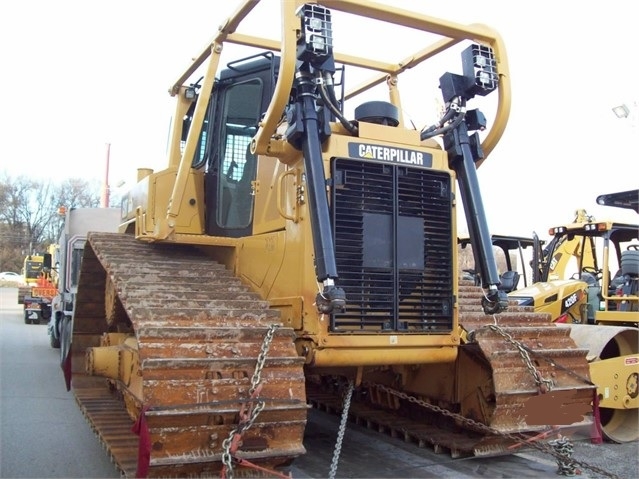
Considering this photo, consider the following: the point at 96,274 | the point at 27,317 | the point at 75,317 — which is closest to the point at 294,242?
the point at 96,274

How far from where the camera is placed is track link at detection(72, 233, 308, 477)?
377 centimetres

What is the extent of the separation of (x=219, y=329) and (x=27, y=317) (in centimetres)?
2011

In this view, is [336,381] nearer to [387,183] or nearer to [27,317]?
[387,183]

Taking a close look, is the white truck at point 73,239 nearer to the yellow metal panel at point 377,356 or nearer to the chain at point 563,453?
the yellow metal panel at point 377,356

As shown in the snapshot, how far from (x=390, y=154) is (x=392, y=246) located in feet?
2.18

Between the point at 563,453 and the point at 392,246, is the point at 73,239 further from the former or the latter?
the point at 563,453

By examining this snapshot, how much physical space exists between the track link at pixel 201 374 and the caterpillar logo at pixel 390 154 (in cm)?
128

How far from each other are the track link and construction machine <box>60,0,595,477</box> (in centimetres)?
1

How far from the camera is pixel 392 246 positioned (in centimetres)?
475

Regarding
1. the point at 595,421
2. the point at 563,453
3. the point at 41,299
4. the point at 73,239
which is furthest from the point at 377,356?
the point at 41,299

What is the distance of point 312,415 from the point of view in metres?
7.45

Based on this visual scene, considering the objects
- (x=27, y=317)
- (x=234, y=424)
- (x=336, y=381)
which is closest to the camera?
(x=234, y=424)

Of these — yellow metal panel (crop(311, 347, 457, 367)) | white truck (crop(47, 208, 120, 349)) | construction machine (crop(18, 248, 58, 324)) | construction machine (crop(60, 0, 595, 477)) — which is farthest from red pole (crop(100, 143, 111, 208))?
yellow metal panel (crop(311, 347, 457, 367))

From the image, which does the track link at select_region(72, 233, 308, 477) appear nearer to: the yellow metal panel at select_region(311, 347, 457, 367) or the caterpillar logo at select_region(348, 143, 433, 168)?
the yellow metal panel at select_region(311, 347, 457, 367)
